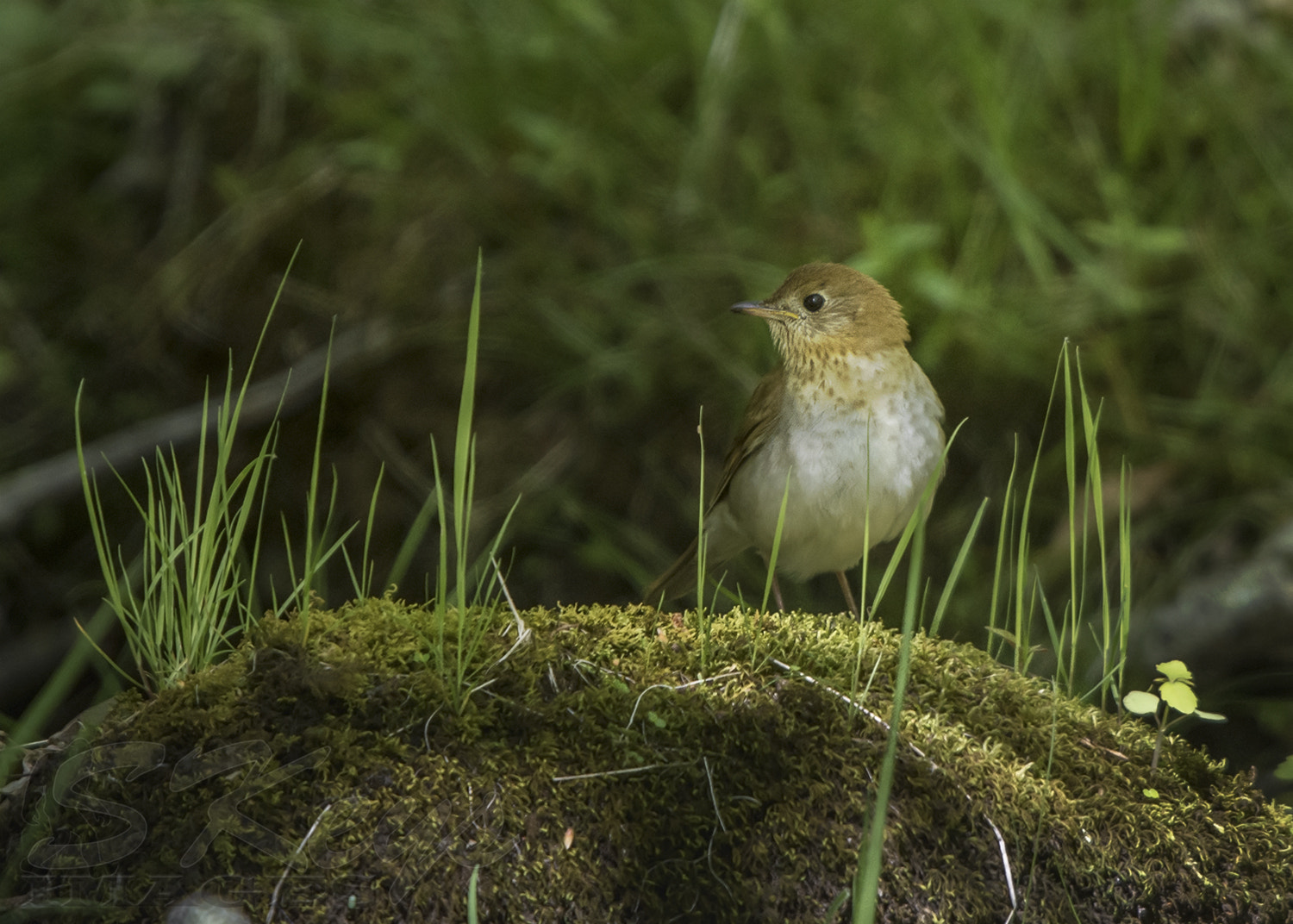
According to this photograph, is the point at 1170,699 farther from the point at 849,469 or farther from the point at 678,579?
the point at 678,579

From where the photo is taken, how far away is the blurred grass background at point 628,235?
3322 mm

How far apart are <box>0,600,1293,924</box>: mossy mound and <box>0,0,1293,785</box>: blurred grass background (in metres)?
1.66

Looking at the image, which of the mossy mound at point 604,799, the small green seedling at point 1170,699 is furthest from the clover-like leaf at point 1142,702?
the mossy mound at point 604,799

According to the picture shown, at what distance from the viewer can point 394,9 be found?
4070 millimetres

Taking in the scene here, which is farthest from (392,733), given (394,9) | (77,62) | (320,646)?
(77,62)

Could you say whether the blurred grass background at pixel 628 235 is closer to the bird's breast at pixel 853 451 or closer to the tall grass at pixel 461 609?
the bird's breast at pixel 853 451

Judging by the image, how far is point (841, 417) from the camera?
240cm

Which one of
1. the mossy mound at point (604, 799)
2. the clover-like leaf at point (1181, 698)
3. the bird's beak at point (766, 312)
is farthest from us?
the bird's beak at point (766, 312)

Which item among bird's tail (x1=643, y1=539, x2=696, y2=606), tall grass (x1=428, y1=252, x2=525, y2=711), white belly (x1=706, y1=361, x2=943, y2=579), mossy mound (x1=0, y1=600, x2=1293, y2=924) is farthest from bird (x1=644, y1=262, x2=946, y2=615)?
tall grass (x1=428, y1=252, x2=525, y2=711)

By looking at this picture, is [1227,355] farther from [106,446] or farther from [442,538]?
[106,446]

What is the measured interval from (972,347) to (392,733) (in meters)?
2.29

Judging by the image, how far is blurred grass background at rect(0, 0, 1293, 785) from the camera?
3.32m

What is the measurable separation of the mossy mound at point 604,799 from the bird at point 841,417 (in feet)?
2.54

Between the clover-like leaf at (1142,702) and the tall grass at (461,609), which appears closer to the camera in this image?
the tall grass at (461,609)
